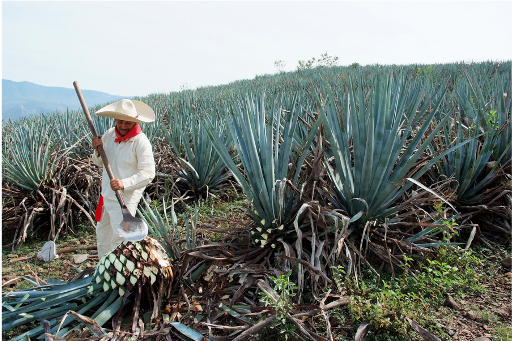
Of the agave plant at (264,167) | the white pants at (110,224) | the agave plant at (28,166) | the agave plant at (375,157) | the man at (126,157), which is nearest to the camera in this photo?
the agave plant at (375,157)

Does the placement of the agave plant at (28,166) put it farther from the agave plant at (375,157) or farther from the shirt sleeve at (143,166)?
the agave plant at (375,157)

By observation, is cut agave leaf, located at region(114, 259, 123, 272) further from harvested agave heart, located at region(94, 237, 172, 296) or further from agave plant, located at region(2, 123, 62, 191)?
agave plant, located at region(2, 123, 62, 191)

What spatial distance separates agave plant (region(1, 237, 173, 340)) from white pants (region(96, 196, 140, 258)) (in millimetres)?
551

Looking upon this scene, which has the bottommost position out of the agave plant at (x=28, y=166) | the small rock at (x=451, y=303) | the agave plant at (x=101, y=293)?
the small rock at (x=451, y=303)

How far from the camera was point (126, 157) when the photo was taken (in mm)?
2627

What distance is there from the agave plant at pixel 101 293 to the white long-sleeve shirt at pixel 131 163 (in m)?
0.56

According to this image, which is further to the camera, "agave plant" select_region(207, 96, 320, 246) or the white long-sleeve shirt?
the white long-sleeve shirt

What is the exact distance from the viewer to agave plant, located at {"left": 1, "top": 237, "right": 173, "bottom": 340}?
2.03 meters

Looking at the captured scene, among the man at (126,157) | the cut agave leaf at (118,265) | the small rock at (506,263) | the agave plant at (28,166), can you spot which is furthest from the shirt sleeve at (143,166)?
the small rock at (506,263)

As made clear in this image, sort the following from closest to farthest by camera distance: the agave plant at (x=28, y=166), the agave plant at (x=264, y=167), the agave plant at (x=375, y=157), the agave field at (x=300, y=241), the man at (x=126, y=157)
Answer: the agave field at (x=300, y=241), the agave plant at (x=375, y=157), the agave plant at (x=264, y=167), the man at (x=126, y=157), the agave plant at (x=28, y=166)

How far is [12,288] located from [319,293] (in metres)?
2.46

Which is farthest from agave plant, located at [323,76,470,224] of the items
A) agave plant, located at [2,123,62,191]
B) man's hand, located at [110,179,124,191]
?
agave plant, located at [2,123,62,191]

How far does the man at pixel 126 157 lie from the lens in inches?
99.1

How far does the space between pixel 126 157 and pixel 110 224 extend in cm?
64
